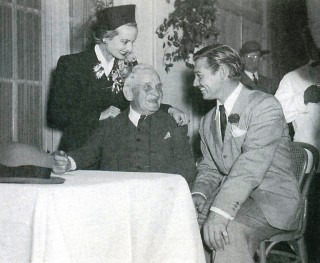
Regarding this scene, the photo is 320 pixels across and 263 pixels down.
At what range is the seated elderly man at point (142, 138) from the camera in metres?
2.67

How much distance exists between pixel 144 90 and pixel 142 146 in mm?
305

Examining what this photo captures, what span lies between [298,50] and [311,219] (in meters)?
4.05

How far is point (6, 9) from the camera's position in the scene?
140 inches

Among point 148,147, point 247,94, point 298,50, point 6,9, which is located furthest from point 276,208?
point 298,50

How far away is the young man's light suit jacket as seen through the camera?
226cm

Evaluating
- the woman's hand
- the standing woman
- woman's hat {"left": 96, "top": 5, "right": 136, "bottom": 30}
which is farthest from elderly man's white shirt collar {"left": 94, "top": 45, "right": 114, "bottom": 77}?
the woman's hand

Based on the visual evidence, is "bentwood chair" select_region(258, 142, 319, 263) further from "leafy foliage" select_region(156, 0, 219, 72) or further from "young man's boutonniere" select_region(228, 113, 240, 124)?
"leafy foliage" select_region(156, 0, 219, 72)

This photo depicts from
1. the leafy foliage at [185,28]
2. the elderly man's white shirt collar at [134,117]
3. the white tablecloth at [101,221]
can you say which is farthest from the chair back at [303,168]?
the leafy foliage at [185,28]

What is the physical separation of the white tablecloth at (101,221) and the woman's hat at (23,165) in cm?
8

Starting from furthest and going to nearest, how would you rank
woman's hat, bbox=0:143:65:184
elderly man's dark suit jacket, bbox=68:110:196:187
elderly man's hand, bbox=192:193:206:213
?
elderly man's dark suit jacket, bbox=68:110:196:187 → elderly man's hand, bbox=192:193:206:213 → woman's hat, bbox=0:143:65:184

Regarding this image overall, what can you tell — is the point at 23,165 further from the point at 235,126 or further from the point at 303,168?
the point at 303,168

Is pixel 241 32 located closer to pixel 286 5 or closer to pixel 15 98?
pixel 286 5

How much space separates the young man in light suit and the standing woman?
1.84ft

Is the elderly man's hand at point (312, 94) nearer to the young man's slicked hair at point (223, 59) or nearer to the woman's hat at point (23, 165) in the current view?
the young man's slicked hair at point (223, 59)
